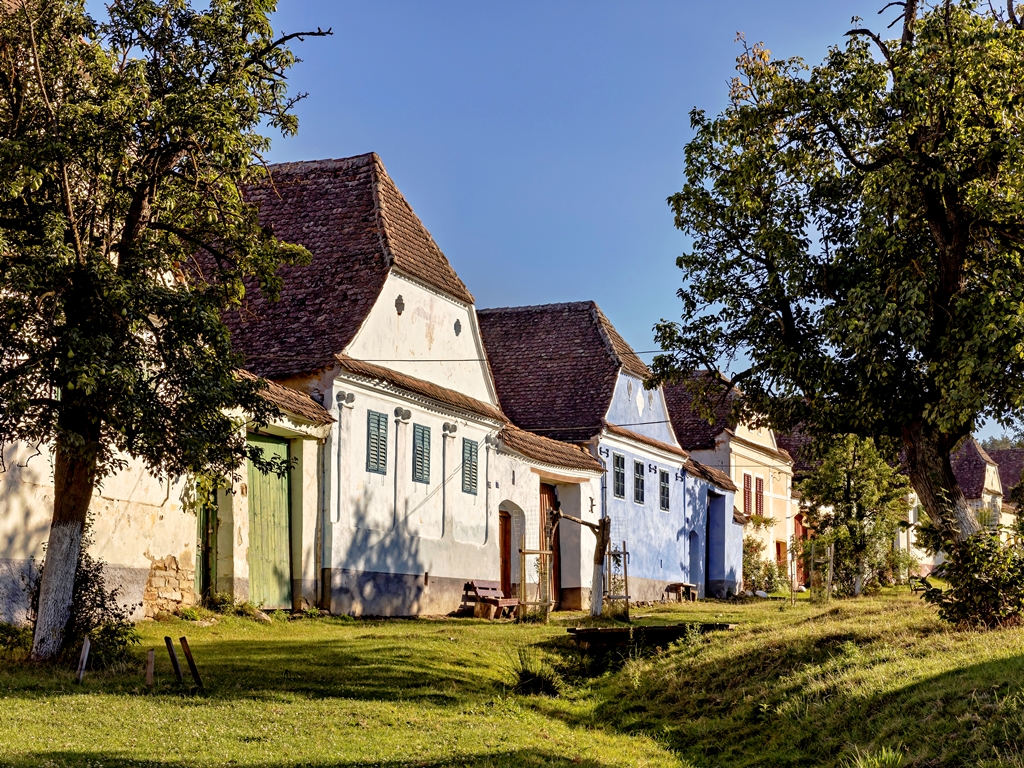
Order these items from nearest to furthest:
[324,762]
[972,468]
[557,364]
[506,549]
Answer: [324,762], [506,549], [557,364], [972,468]

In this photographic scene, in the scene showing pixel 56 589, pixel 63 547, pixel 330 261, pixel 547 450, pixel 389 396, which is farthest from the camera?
pixel 547 450

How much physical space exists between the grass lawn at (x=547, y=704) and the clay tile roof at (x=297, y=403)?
3993 mm

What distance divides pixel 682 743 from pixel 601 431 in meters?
20.2

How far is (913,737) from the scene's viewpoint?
10320 mm

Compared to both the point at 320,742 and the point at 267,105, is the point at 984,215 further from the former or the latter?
the point at 320,742

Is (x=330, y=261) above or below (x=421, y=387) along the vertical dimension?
above

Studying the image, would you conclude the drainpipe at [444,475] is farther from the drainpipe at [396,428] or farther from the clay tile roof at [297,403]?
the clay tile roof at [297,403]

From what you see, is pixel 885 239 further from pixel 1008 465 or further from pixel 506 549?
pixel 1008 465

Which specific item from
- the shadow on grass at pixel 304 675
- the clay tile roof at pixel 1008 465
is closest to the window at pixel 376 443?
the shadow on grass at pixel 304 675

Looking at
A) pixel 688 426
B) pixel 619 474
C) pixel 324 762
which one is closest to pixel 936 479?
pixel 324 762

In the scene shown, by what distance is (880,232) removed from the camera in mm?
17047

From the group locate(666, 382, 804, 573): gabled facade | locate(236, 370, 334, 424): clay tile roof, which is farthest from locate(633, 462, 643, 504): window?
locate(236, 370, 334, 424): clay tile roof

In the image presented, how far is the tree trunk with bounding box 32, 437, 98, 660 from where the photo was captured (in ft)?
45.9

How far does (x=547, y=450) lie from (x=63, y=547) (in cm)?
1696
